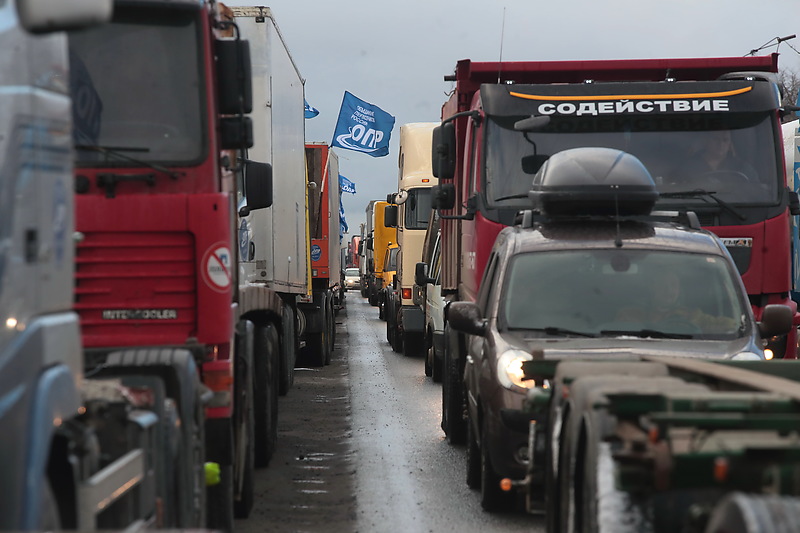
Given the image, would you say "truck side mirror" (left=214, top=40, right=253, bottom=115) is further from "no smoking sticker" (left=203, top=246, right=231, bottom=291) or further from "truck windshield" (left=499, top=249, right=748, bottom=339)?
"truck windshield" (left=499, top=249, right=748, bottom=339)

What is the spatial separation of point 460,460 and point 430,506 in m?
2.15

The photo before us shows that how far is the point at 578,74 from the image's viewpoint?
12734 millimetres

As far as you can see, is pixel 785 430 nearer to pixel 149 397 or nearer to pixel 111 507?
pixel 111 507

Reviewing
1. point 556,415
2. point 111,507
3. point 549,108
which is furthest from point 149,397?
point 549,108

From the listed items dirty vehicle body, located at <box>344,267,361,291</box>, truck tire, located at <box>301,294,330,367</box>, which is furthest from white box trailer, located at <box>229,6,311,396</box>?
dirty vehicle body, located at <box>344,267,361,291</box>

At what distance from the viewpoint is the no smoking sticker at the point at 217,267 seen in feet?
23.8

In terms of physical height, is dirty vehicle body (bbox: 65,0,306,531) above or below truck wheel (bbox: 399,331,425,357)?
above

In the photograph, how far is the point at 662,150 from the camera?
11.8m

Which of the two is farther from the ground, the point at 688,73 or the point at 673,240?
the point at 688,73

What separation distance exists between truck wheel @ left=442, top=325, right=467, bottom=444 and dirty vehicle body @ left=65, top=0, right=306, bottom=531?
3655 mm

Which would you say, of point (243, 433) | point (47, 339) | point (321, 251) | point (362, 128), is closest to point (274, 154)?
point (243, 433)

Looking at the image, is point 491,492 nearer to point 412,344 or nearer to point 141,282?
point 141,282

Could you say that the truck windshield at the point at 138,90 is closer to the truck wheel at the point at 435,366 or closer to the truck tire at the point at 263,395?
the truck tire at the point at 263,395

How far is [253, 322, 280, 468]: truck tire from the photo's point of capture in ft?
34.8
